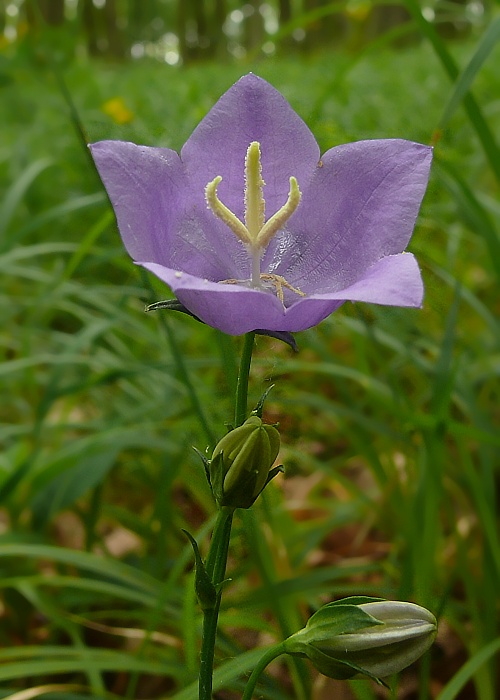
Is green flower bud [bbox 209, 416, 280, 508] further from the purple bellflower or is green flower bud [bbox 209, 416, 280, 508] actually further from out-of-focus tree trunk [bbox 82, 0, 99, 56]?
out-of-focus tree trunk [bbox 82, 0, 99, 56]

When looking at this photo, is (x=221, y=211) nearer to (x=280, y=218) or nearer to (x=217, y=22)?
(x=280, y=218)

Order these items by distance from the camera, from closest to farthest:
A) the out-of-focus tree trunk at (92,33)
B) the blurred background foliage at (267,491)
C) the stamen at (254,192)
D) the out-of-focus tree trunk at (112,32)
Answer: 1. the stamen at (254,192)
2. the blurred background foliage at (267,491)
3. the out-of-focus tree trunk at (112,32)
4. the out-of-focus tree trunk at (92,33)

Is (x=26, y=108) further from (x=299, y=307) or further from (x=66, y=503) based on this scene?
(x=299, y=307)

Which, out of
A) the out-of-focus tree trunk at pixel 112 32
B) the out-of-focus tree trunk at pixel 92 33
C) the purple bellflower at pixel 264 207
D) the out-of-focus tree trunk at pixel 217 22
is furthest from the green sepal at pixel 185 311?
the out-of-focus tree trunk at pixel 217 22

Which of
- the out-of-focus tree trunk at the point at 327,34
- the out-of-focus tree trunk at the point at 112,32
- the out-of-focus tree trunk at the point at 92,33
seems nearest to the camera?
the out-of-focus tree trunk at the point at 327,34

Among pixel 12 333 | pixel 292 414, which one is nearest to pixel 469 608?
pixel 292 414

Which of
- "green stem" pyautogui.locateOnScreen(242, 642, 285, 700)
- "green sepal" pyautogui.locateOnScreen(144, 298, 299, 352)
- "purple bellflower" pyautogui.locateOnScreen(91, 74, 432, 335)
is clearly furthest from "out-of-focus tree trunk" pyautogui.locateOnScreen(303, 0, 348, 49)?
"green stem" pyautogui.locateOnScreen(242, 642, 285, 700)

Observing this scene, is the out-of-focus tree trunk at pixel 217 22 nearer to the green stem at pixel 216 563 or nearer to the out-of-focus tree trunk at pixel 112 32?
the out-of-focus tree trunk at pixel 112 32

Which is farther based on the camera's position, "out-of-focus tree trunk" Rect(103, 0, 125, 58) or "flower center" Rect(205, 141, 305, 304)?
"out-of-focus tree trunk" Rect(103, 0, 125, 58)
